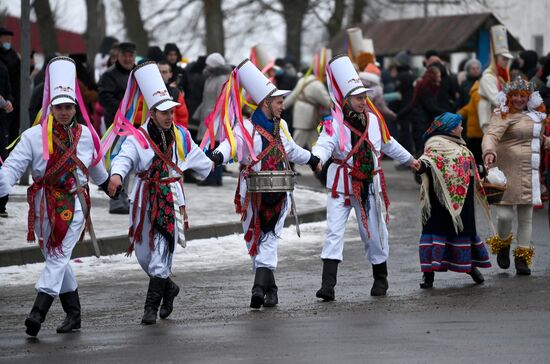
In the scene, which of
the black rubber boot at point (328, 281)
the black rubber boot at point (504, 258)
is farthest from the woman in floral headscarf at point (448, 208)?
the black rubber boot at point (328, 281)

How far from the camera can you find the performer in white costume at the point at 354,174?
11172mm

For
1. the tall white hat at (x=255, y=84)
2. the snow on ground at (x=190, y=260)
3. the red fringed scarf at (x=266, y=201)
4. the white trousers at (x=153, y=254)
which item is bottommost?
the snow on ground at (x=190, y=260)

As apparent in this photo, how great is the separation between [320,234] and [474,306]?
5680mm

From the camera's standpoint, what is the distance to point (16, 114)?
57.3ft

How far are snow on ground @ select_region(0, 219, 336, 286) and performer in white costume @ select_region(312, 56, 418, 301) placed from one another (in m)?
2.26

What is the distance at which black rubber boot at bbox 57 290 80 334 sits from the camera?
9664 millimetres

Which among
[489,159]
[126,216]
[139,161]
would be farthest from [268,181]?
[126,216]

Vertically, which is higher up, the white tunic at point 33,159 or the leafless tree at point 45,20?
the leafless tree at point 45,20

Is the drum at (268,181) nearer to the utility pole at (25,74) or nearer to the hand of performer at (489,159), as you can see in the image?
the hand of performer at (489,159)

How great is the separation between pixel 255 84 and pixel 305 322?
2160 millimetres

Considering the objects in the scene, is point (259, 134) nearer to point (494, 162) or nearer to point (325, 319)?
point (325, 319)

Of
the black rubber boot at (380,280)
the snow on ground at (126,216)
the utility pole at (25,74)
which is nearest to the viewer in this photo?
the black rubber boot at (380,280)

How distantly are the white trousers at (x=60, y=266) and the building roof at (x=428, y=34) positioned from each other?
1812 centimetres

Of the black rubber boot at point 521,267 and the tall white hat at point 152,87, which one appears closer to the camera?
the tall white hat at point 152,87
